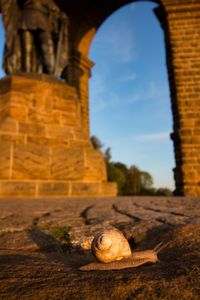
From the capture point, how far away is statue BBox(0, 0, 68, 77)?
479 centimetres

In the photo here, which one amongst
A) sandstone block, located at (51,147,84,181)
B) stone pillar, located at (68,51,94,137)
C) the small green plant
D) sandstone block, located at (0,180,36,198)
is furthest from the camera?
stone pillar, located at (68,51,94,137)

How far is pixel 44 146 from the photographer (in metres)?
3.88

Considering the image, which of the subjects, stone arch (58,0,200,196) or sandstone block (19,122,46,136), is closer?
sandstone block (19,122,46,136)

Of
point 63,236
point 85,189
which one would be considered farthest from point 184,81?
point 63,236

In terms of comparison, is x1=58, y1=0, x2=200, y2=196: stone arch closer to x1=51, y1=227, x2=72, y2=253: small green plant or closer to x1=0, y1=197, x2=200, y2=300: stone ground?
x1=0, y1=197, x2=200, y2=300: stone ground

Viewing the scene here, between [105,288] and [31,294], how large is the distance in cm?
16

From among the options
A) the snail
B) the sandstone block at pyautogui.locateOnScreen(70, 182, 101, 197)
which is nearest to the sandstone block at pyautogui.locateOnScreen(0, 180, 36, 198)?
the sandstone block at pyautogui.locateOnScreen(70, 182, 101, 197)

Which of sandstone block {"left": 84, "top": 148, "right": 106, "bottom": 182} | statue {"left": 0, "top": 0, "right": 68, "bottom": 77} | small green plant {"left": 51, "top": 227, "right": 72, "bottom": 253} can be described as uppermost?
statue {"left": 0, "top": 0, "right": 68, "bottom": 77}

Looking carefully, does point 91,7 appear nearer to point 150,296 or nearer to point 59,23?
point 59,23

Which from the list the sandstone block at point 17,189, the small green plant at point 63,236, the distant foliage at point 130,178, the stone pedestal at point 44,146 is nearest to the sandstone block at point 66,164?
the stone pedestal at point 44,146

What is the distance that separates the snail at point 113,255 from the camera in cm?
81

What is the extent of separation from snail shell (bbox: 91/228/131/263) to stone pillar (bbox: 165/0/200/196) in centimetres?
561

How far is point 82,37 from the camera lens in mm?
10531

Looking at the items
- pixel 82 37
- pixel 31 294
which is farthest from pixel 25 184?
pixel 82 37
